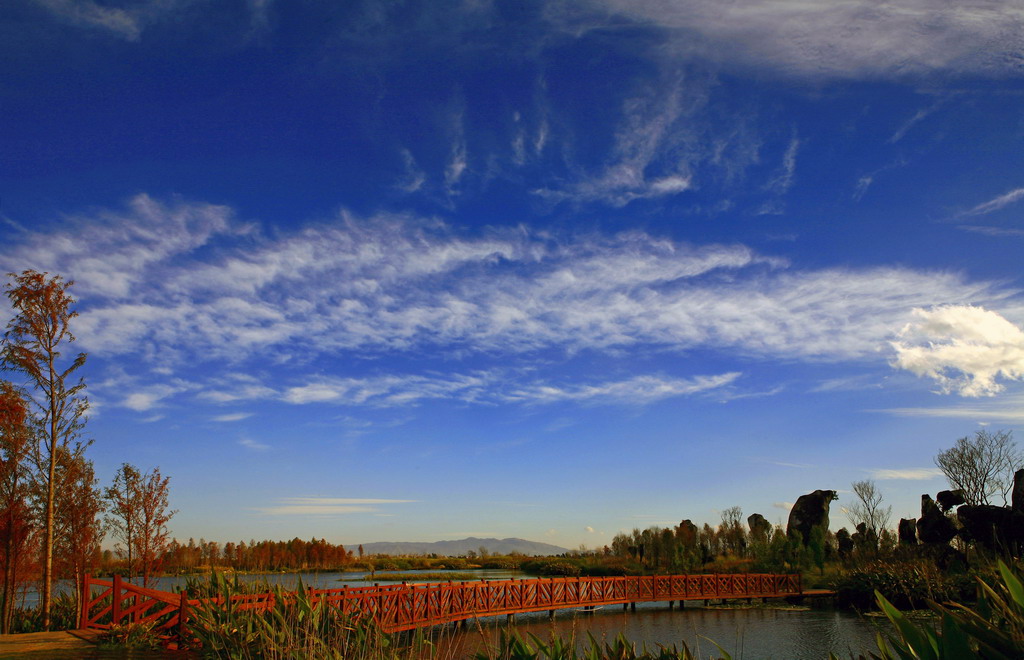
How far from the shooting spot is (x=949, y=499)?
2892cm

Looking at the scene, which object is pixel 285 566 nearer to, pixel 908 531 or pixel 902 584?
pixel 902 584

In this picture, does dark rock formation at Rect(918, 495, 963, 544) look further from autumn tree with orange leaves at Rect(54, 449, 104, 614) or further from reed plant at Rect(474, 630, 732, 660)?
autumn tree with orange leaves at Rect(54, 449, 104, 614)

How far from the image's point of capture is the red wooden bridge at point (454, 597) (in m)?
10.4

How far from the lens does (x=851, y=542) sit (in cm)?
3847

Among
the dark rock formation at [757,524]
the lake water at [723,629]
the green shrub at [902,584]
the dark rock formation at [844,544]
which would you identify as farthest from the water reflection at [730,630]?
the dark rock formation at [757,524]

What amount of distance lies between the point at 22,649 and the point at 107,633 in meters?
1.16

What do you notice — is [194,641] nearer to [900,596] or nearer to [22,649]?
[22,649]

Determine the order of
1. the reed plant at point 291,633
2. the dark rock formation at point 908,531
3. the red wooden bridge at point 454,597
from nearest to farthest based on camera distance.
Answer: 1. the reed plant at point 291,633
2. the red wooden bridge at point 454,597
3. the dark rock formation at point 908,531

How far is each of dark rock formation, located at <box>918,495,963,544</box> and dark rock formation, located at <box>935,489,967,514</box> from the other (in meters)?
0.34

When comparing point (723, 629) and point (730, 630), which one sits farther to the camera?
point (723, 629)

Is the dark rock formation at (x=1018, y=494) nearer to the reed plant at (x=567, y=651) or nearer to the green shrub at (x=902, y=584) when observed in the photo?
the green shrub at (x=902, y=584)

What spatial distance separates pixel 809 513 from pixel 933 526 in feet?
31.0

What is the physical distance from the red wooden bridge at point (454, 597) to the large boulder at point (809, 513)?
691 centimetres

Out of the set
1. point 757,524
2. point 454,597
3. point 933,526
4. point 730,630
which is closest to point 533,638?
point 454,597
